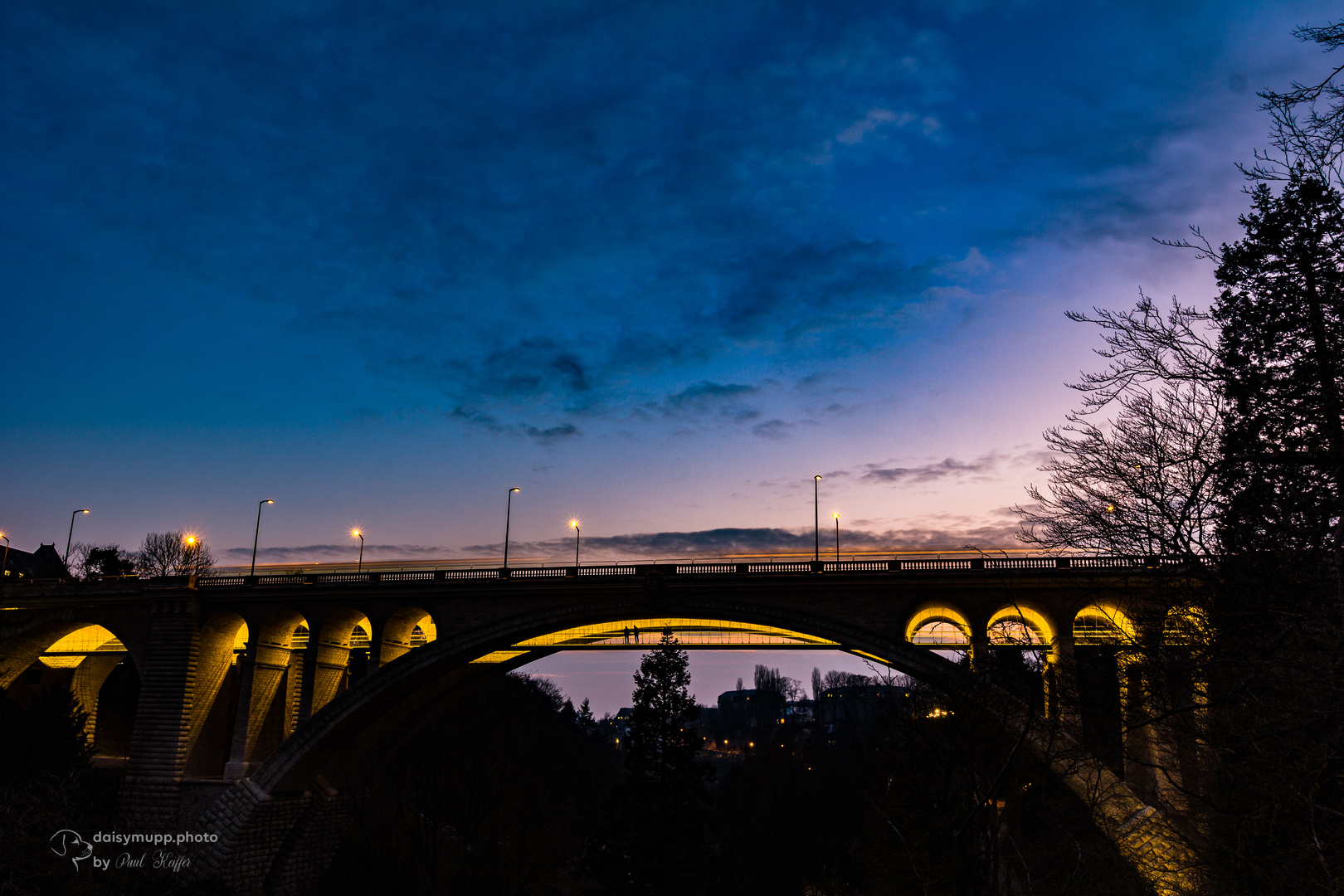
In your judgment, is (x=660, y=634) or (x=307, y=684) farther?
(x=660, y=634)

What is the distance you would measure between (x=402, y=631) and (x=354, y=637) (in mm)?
6869

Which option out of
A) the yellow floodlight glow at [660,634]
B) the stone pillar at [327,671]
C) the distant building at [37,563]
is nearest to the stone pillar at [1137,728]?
the yellow floodlight glow at [660,634]

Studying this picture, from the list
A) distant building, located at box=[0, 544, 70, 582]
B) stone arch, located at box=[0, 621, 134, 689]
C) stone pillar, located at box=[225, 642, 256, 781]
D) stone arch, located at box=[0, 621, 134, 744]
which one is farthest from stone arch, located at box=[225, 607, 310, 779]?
distant building, located at box=[0, 544, 70, 582]

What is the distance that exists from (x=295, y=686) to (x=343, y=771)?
17.8ft

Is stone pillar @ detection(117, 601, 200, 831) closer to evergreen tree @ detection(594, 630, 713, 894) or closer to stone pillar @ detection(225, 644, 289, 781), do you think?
stone pillar @ detection(225, 644, 289, 781)

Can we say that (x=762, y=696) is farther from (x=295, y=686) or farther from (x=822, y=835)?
(x=295, y=686)

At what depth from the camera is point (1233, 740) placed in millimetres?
13609

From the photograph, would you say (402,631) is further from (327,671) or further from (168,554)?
(168,554)

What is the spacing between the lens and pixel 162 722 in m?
43.7

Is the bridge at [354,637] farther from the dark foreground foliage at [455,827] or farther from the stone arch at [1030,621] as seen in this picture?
the dark foreground foliage at [455,827]

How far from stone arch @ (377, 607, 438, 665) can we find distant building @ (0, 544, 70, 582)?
6899cm

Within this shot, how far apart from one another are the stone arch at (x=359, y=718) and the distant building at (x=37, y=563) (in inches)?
2610

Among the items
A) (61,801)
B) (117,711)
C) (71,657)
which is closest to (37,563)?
(117,711)

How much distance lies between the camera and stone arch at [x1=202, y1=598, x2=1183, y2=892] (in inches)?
1428
